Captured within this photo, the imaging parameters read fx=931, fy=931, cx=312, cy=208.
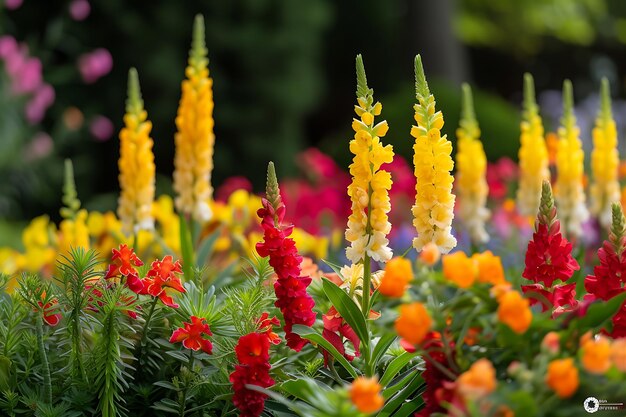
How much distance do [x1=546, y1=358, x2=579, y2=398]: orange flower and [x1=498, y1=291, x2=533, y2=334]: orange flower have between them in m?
0.13

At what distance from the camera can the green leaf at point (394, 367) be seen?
219 cm

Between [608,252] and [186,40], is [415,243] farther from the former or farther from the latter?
[186,40]

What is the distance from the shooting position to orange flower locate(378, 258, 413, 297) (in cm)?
174

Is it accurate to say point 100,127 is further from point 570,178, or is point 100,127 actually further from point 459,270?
point 459,270

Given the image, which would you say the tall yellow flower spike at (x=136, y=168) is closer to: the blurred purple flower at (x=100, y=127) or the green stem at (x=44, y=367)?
the green stem at (x=44, y=367)

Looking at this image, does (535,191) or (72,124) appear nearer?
(535,191)

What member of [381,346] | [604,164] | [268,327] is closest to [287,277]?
[268,327]

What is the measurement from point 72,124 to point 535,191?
193 inches

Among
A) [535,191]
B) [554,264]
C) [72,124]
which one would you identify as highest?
[72,124]

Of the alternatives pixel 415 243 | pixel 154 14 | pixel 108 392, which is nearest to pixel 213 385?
pixel 108 392

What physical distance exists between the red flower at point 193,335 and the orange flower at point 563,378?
96 centimetres

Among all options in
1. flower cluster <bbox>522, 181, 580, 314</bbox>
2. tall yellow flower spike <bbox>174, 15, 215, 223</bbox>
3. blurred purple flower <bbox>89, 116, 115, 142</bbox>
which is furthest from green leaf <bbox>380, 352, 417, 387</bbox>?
blurred purple flower <bbox>89, 116, 115, 142</bbox>

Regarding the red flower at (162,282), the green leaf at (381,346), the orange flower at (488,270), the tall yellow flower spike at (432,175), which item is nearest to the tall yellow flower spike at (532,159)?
the tall yellow flower spike at (432,175)

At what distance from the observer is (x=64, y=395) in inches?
90.8
